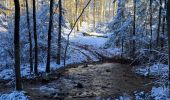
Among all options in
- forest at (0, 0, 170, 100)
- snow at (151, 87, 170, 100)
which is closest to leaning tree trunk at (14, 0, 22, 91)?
forest at (0, 0, 170, 100)

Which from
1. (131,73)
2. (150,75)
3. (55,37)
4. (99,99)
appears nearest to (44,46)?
(55,37)

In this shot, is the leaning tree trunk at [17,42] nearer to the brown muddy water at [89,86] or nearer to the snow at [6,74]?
the brown muddy water at [89,86]

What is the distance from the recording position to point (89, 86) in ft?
70.1

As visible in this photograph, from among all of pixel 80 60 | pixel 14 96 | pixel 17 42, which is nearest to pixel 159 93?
pixel 14 96

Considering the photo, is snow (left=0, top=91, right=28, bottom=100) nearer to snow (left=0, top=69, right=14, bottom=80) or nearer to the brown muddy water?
the brown muddy water

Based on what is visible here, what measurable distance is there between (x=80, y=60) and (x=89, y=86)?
15355 millimetres

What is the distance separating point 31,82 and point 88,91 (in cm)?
508

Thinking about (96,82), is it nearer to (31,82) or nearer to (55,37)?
(31,82)

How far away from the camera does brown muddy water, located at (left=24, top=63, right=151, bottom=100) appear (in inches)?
717

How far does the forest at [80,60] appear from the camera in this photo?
1727cm

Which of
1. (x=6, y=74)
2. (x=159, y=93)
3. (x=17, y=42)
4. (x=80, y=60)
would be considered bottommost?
(x=80, y=60)

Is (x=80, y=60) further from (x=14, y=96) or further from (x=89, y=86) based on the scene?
(x=14, y=96)

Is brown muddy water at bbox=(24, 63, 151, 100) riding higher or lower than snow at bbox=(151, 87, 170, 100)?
lower

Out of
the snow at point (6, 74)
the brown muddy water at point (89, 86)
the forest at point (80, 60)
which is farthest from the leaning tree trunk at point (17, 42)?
the snow at point (6, 74)
